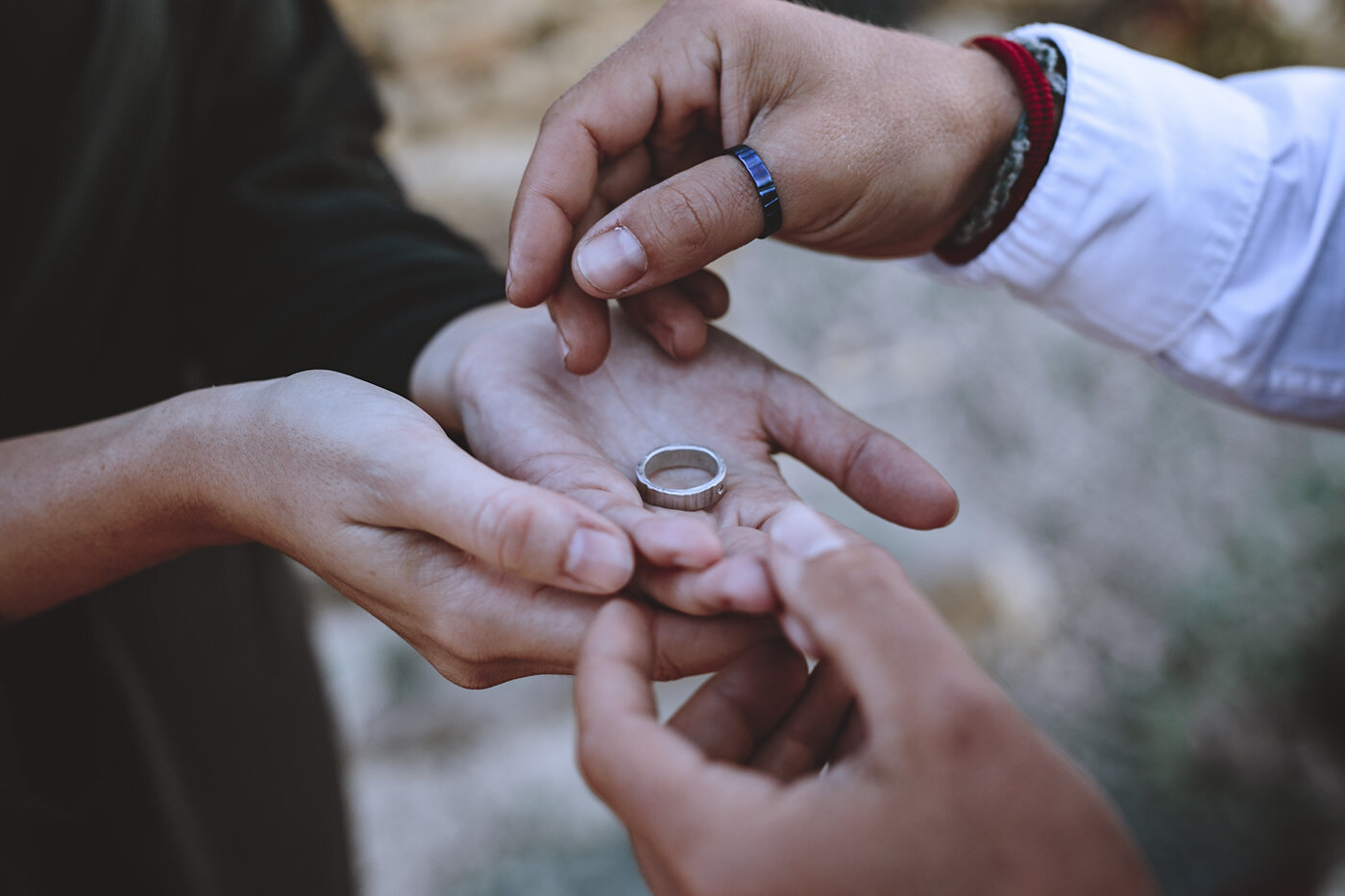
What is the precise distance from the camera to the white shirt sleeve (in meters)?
1.72

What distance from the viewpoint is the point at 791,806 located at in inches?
37.4

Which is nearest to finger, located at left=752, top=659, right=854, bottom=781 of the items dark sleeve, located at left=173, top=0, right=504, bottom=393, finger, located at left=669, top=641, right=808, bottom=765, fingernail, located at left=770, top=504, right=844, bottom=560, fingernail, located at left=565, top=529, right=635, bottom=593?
finger, located at left=669, top=641, right=808, bottom=765

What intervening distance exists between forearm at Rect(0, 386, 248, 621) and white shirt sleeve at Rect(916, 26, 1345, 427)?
1.54 metres

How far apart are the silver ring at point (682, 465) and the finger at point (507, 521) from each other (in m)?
0.35

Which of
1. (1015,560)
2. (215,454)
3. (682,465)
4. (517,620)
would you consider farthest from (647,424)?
(1015,560)

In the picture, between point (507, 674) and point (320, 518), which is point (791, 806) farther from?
point (320, 518)

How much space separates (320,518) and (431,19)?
4.75 meters

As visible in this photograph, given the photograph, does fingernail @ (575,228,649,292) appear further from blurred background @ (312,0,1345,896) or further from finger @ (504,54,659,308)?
blurred background @ (312,0,1345,896)

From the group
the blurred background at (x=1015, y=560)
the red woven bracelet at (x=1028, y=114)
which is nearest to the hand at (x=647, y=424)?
the red woven bracelet at (x=1028, y=114)

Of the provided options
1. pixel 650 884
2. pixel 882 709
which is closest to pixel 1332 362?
pixel 882 709

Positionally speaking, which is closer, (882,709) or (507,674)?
(882,709)

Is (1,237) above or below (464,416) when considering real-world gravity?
above

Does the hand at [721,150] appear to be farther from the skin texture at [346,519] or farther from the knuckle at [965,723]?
the knuckle at [965,723]

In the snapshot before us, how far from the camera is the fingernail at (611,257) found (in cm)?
153
